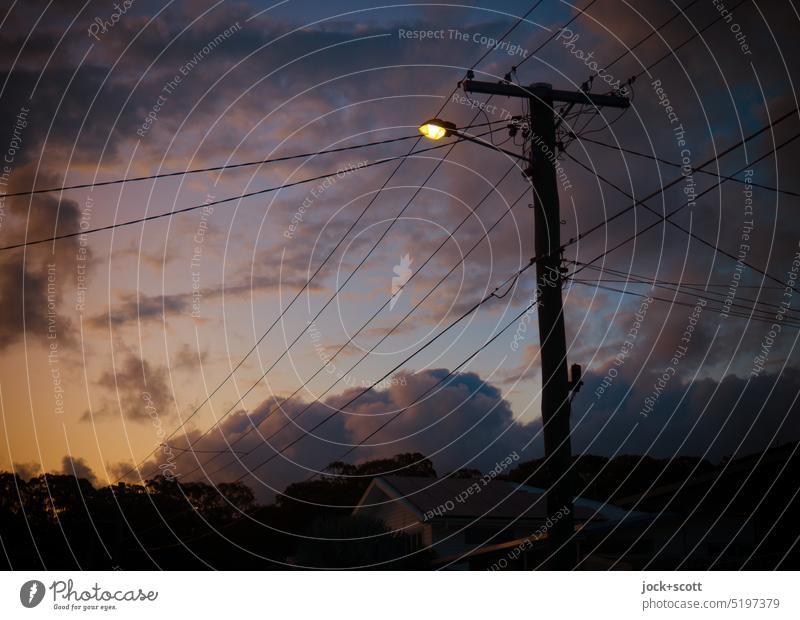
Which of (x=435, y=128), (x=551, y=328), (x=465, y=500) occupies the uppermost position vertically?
(x=435, y=128)

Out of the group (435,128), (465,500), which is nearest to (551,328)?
(435,128)

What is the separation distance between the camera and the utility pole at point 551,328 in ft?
35.7

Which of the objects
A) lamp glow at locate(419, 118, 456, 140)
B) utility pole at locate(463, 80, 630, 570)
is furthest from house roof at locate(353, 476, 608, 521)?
lamp glow at locate(419, 118, 456, 140)

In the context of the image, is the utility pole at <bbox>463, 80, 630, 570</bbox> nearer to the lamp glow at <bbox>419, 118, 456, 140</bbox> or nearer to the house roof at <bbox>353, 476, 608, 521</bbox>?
the lamp glow at <bbox>419, 118, 456, 140</bbox>

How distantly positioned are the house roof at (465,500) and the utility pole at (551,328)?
478 inches

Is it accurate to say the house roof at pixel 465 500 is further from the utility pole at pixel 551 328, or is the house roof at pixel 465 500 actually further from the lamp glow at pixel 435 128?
the lamp glow at pixel 435 128

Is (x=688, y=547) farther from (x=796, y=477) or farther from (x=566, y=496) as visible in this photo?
(x=566, y=496)

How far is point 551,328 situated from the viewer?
36.2ft

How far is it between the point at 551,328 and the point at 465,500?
51.1ft

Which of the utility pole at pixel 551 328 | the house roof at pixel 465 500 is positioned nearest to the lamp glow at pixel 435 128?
the utility pole at pixel 551 328

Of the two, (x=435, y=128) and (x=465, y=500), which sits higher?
(x=435, y=128)

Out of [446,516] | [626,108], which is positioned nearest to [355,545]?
[446,516]

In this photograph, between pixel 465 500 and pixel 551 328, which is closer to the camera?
pixel 551 328

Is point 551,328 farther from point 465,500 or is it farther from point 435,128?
point 465,500
